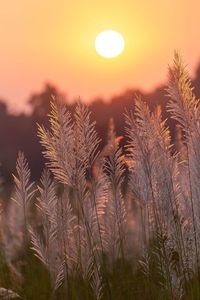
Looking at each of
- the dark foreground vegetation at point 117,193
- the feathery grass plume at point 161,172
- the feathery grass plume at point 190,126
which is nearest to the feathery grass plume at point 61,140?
the dark foreground vegetation at point 117,193

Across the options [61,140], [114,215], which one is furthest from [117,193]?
[61,140]

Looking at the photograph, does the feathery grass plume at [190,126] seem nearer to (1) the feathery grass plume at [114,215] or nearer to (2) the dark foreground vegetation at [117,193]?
(2) the dark foreground vegetation at [117,193]

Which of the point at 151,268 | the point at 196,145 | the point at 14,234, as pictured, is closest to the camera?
the point at 196,145

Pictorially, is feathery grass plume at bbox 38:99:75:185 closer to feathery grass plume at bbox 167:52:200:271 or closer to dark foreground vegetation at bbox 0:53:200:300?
dark foreground vegetation at bbox 0:53:200:300

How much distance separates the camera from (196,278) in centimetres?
450

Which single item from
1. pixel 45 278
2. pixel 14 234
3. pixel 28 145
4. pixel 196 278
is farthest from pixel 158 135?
pixel 28 145

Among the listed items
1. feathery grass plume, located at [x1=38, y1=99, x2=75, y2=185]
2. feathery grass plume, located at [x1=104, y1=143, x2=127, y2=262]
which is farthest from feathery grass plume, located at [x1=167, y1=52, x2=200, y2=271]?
feathery grass plume, located at [x1=38, y1=99, x2=75, y2=185]

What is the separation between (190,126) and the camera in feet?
14.6

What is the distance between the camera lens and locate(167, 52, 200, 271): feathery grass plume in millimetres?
4316

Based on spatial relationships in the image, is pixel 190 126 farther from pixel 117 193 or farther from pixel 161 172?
pixel 117 193

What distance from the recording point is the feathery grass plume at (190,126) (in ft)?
14.2

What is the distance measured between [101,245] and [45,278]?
144 cm

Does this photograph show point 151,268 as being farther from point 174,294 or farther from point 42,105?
point 42,105

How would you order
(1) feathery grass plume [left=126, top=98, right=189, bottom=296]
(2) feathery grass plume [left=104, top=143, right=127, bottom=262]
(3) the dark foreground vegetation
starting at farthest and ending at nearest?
(2) feathery grass plume [left=104, top=143, right=127, bottom=262] → (1) feathery grass plume [left=126, top=98, right=189, bottom=296] → (3) the dark foreground vegetation
